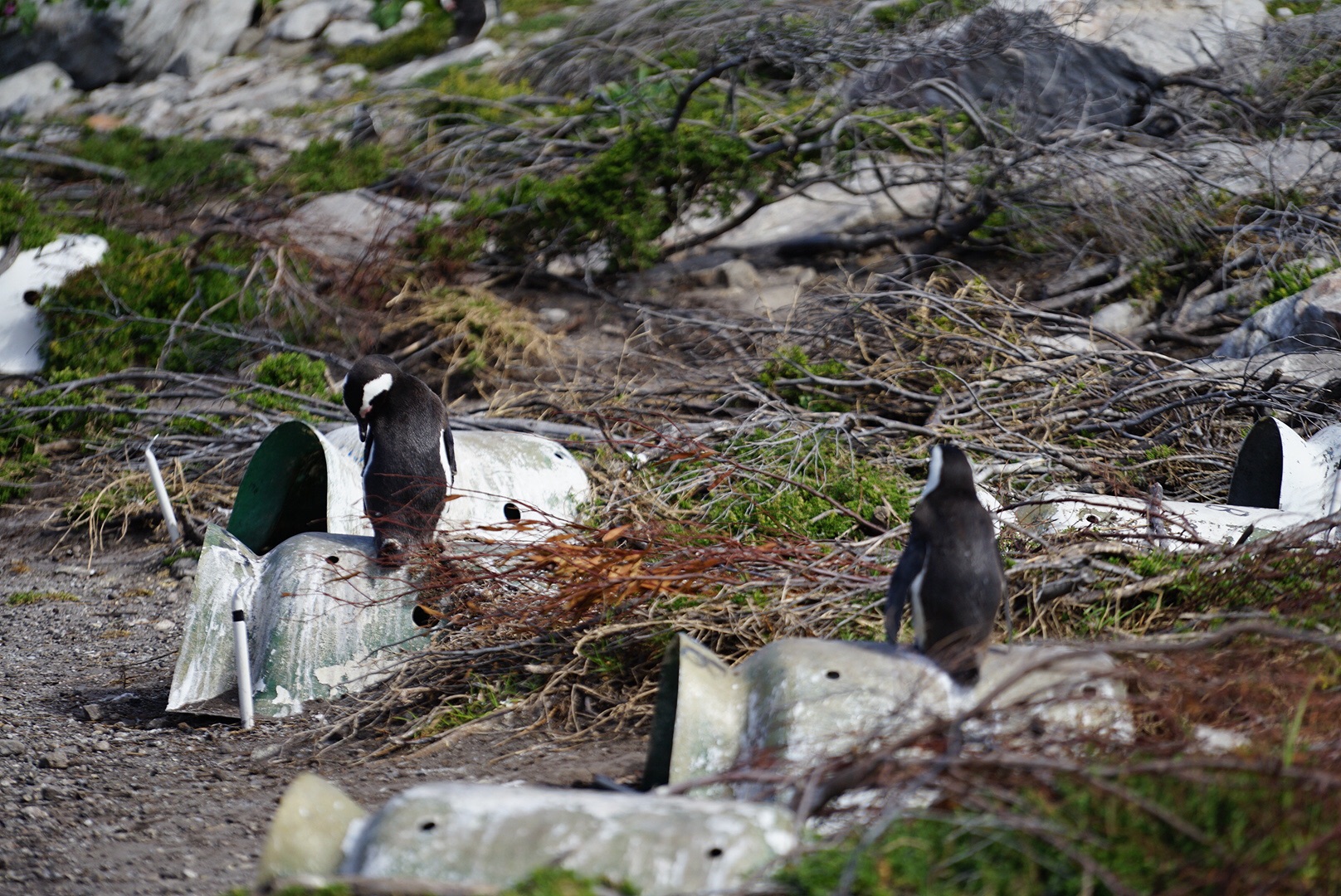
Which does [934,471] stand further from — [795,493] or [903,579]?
[795,493]

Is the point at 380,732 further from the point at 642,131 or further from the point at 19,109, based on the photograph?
the point at 19,109

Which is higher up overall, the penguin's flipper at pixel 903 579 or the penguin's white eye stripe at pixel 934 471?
the penguin's white eye stripe at pixel 934 471

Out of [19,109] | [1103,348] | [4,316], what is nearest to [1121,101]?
[1103,348]

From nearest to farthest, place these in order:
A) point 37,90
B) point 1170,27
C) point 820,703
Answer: point 820,703, point 1170,27, point 37,90

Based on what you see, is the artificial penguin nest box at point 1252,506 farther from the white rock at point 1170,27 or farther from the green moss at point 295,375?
the white rock at point 1170,27

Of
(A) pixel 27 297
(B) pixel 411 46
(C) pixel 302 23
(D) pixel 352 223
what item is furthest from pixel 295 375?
(C) pixel 302 23

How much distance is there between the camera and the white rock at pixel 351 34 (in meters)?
17.6

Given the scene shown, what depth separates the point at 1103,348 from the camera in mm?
Result: 6918

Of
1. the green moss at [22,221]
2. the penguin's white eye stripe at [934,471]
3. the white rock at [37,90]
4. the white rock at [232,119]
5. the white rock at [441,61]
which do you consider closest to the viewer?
the penguin's white eye stripe at [934,471]

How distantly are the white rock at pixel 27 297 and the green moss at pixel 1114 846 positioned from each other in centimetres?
845

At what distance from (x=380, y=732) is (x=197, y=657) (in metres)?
0.96

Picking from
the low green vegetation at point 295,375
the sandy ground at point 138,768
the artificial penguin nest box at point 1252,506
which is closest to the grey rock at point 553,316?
the low green vegetation at point 295,375

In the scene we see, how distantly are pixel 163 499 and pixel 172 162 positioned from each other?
6.28 meters

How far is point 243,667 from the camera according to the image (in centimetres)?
452
